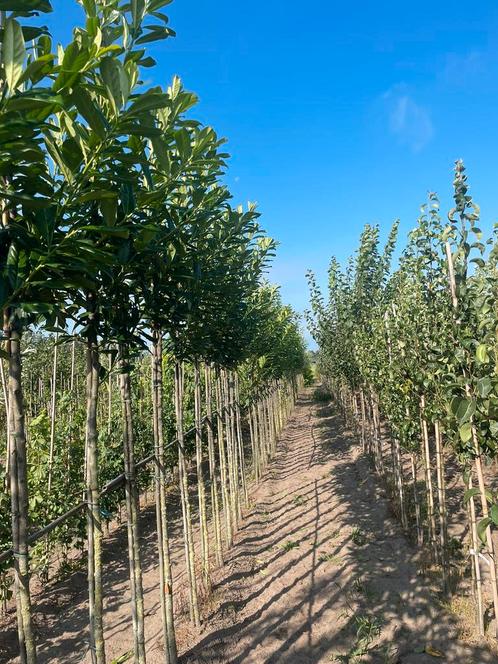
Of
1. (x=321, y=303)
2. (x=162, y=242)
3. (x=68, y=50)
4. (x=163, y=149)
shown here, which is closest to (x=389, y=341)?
(x=162, y=242)

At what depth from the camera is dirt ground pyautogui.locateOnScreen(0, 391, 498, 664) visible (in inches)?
182

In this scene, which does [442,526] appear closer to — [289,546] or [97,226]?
[289,546]

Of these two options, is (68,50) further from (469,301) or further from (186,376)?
(186,376)

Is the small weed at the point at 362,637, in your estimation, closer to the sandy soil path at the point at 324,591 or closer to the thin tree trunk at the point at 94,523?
the sandy soil path at the point at 324,591

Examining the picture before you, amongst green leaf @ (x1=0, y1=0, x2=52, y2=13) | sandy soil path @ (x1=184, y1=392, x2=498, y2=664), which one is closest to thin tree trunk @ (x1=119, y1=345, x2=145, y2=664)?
sandy soil path @ (x1=184, y1=392, x2=498, y2=664)

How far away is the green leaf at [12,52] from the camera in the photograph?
1.22 m

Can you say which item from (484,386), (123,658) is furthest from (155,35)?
(123,658)

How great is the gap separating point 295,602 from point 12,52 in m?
6.04

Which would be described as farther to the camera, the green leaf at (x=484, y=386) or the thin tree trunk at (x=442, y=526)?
the thin tree trunk at (x=442, y=526)

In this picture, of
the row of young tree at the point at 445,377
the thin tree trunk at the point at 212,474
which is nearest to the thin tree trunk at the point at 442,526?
the row of young tree at the point at 445,377

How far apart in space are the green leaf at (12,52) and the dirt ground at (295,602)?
491 cm

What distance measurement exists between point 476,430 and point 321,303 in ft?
41.0

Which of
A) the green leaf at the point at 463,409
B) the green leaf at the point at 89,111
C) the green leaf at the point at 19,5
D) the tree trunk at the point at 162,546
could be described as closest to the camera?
the green leaf at the point at 19,5

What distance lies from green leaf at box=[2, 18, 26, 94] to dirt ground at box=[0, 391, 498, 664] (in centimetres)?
491
